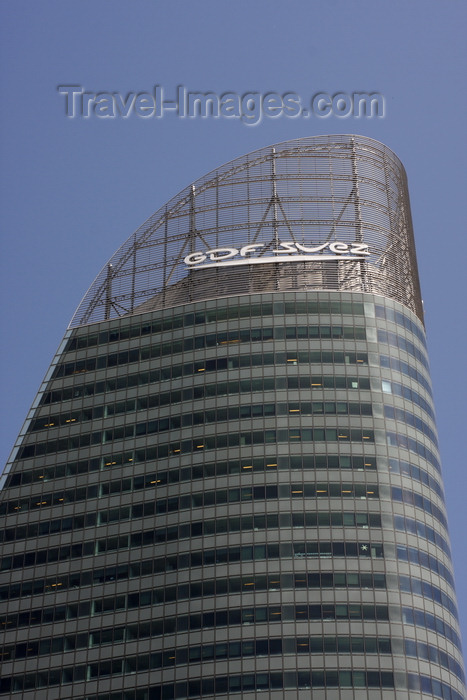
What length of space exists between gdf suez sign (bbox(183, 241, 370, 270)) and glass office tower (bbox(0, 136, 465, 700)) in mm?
310

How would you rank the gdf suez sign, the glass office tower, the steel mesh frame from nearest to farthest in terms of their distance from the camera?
the glass office tower < the steel mesh frame < the gdf suez sign

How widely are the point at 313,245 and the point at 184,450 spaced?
1419 inches

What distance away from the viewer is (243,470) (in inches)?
6358

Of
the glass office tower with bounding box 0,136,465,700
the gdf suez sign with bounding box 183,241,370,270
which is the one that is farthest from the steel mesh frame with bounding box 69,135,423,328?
the gdf suez sign with bounding box 183,241,370,270

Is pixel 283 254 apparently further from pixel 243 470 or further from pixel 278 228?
pixel 243 470

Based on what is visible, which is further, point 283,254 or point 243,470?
point 283,254

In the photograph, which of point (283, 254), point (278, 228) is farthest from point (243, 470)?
point (278, 228)

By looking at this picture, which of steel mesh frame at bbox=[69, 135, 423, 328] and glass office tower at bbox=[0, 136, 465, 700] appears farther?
steel mesh frame at bbox=[69, 135, 423, 328]

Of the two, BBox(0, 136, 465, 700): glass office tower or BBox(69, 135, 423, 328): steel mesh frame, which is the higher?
BBox(69, 135, 423, 328): steel mesh frame

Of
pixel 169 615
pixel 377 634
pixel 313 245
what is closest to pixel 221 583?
pixel 169 615

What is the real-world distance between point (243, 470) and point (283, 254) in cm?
3480

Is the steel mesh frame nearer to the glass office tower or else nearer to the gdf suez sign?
the glass office tower

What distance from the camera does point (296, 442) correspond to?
162 meters

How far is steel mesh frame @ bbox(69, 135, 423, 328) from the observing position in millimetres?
180375
